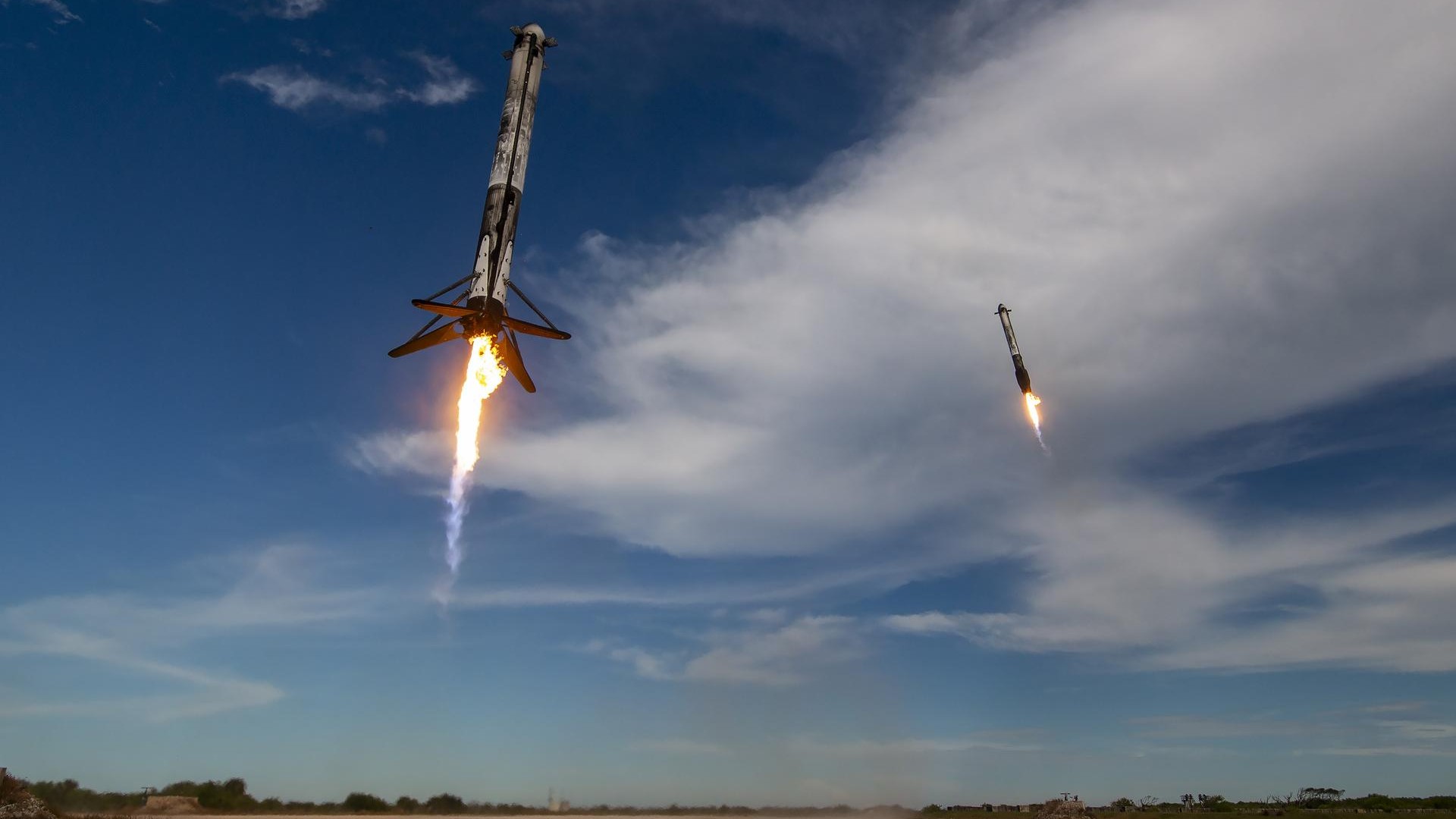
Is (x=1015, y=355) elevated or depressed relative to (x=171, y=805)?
elevated

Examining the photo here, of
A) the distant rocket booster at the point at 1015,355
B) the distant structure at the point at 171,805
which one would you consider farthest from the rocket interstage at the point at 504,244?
the distant structure at the point at 171,805

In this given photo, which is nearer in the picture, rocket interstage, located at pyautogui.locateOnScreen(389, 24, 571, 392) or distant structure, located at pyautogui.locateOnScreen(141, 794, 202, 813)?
rocket interstage, located at pyautogui.locateOnScreen(389, 24, 571, 392)

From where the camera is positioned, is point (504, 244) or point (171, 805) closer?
point (504, 244)

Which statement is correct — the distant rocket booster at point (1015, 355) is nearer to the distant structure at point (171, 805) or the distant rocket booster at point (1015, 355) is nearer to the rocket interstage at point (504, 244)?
the rocket interstage at point (504, 244)

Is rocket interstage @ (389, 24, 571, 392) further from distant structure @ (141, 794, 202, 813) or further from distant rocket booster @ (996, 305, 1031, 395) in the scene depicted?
distant structure @ (141, 794, 202, 813)

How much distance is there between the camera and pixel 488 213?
125ft

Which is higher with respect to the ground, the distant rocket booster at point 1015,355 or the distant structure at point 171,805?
the distant rocket booster at point 1015,355

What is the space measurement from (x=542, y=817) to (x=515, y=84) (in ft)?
238

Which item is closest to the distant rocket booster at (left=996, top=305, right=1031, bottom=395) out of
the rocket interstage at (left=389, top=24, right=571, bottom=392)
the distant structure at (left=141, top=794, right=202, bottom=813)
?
the rocket interstage at (left=389, top=24, right=571, bottom=392)

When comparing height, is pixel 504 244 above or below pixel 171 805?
above

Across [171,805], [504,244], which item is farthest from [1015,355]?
[171,805]

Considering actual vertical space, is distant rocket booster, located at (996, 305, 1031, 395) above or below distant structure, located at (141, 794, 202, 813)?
above

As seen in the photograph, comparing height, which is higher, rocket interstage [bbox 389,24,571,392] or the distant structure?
rocket interstage [bbox 389,24,571,392]

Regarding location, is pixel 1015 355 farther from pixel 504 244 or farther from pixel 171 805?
pixel 171 805
